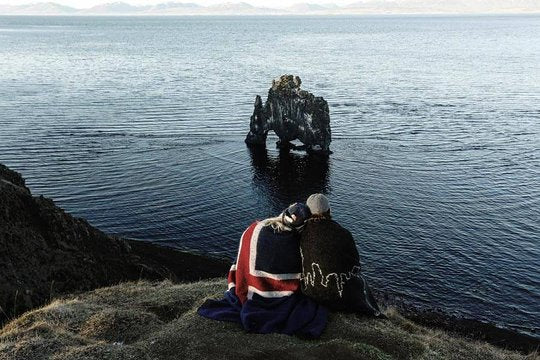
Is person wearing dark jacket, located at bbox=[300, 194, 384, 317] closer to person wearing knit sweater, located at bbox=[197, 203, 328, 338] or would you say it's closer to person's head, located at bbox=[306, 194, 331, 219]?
person's head, located at bbox=[306, 194, 331, 219]

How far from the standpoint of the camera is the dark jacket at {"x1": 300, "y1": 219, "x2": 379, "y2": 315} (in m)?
16.0

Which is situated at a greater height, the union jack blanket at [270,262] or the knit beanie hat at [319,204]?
the knit beanie hat at [319,204]

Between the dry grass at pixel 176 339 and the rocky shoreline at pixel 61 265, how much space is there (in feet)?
26.7

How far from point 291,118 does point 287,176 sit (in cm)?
1550

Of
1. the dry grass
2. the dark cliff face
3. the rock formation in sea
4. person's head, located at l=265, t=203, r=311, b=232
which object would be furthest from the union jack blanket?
the rock formation in sea

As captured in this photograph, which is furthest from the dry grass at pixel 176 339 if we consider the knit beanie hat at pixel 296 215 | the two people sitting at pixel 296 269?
the knit beanie hat at pixel 296 215

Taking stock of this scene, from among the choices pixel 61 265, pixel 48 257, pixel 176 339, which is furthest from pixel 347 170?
pixel 176 339

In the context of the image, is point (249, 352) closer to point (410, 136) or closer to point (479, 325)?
point (479, 325)

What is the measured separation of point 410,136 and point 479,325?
51.1m

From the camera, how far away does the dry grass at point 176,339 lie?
15.1 meters

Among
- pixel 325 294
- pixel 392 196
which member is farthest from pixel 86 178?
pixel 325 294

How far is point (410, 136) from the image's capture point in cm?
8306

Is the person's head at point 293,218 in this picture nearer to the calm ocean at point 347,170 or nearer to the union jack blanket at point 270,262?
the union jack blanket at point 270,262

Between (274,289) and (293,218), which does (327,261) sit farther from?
(274,289)
